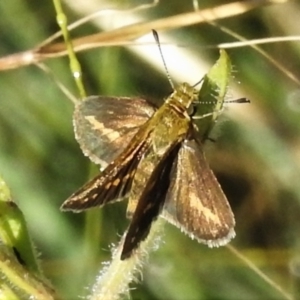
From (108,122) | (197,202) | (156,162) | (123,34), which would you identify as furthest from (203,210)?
(123,34)

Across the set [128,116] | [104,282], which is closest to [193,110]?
[128,116]

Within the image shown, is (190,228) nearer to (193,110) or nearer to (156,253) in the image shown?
(193,110)

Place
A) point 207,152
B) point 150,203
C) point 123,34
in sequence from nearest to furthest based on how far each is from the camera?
1. point 150,203
2. point 123,34
3. point 207,152

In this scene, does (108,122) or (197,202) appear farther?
(108,122)

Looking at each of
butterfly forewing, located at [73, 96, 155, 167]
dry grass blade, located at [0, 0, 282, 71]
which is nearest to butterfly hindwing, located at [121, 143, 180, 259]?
butterfly forewing, located at [73, 96, 155, 167]

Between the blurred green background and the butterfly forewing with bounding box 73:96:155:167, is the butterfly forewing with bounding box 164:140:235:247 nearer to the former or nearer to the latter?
the butterfly forewing with bounding box 73:96:155:167

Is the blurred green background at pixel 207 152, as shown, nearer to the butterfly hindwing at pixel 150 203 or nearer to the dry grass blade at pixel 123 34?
the dry grass blade at pixel 123 34

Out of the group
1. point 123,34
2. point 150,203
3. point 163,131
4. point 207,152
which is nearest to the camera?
point 150,203

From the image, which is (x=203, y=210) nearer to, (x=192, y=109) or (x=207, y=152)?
(x=192, y=109)

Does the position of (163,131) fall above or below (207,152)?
above
